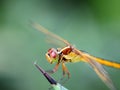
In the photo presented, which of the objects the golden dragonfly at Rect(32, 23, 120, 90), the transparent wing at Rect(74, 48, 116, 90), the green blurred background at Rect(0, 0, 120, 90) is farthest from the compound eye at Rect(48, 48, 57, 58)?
the green blurred background at Rect(0, 0, 120, 90)

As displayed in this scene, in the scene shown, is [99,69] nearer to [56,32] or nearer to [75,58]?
[75,58]

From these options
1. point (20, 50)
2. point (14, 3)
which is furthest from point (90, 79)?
point (14, 3)

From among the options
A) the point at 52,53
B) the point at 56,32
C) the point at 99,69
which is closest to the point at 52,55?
the point at 52,53

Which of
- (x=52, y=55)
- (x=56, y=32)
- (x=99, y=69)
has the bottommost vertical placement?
(x=99, y=69)

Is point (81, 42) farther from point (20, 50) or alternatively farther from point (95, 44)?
point (20, 50)

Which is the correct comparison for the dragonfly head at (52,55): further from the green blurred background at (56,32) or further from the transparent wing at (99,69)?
the green blurred background at (56,32)
